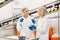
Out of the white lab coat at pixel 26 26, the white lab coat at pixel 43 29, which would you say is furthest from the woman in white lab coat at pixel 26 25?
the white lab coat at pixel 43 29

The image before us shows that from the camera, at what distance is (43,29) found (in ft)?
10.2

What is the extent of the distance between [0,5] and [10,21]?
0.49 meters

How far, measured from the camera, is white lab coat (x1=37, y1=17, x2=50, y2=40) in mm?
3129

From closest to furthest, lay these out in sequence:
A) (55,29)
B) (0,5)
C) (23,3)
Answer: (55,29), (23,3), (0,5)

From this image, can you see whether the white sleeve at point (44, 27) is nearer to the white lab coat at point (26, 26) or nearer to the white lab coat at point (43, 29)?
the white lab coat at point (43, 29)

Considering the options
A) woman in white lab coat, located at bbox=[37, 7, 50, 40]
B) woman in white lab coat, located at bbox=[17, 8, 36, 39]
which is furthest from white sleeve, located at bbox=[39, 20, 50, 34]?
woman in white lab coat, located at bbox=[17, 8, 36, 39]

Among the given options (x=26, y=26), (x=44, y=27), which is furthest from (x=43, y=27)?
(x=26, y=26)

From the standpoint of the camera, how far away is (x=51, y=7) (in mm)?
4020

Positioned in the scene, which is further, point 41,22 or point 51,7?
point 51,7

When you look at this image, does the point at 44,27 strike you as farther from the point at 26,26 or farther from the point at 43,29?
the point at 26,26

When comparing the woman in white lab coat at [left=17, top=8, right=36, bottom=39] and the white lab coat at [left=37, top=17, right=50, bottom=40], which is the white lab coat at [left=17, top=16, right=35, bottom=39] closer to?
the woman in white lab coat at [left=17, top=8, right=36, bottom=39]

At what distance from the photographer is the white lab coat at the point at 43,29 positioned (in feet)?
10.3

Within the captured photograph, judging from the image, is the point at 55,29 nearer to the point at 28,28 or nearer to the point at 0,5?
the point at 28,28

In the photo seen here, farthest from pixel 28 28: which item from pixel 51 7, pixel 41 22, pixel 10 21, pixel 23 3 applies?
pixel 10 21
